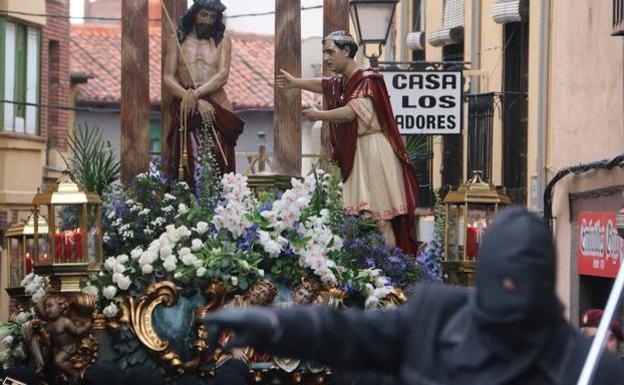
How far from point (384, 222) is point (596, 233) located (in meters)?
7.28

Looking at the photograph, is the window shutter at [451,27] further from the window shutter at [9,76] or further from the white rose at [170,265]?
the white rose at [170,265]

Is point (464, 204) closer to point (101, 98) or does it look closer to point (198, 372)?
point (198, 372)

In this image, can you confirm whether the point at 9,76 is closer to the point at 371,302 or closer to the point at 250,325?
the point at 371,302

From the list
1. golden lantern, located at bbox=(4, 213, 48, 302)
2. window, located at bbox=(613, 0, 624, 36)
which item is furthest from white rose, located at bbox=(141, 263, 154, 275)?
window, located at bbox=(613, 0, 624, 36)

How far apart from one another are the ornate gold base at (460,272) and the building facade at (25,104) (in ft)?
62.3

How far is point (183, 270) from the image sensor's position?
35.0ft

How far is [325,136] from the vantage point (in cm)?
1309

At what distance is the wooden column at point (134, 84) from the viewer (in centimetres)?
1310

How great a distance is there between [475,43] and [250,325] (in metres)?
20.9

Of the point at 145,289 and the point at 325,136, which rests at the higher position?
the point at 325,136

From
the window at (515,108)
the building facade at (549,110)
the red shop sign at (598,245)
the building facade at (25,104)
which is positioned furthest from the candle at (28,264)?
the building facade at (25,104)

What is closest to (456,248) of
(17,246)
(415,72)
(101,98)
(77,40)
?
(17,246)

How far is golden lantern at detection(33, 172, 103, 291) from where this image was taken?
422 inches

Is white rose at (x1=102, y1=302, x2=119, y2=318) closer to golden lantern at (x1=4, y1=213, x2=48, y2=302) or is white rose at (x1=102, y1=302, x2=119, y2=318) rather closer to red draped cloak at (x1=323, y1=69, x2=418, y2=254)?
golden lantern at (x1=4, y1=213, x2=48, y2=302)
